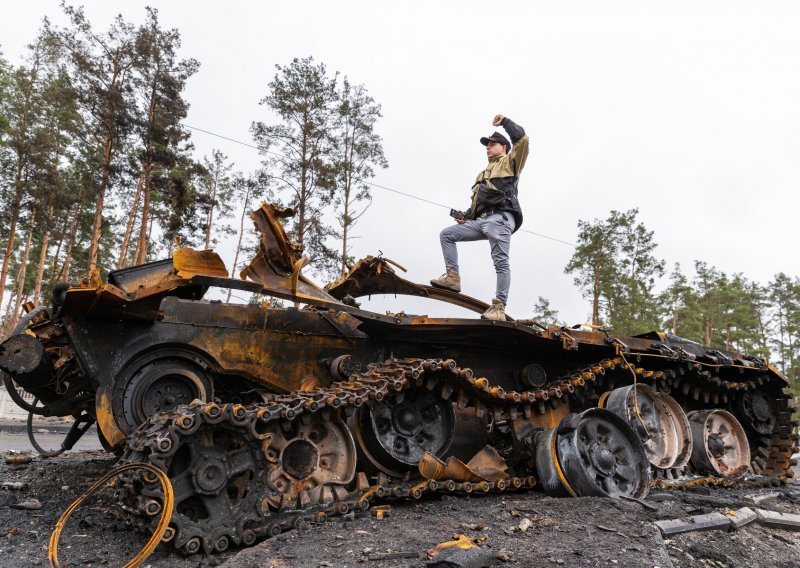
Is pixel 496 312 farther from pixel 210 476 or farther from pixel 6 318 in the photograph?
pixel 6 318

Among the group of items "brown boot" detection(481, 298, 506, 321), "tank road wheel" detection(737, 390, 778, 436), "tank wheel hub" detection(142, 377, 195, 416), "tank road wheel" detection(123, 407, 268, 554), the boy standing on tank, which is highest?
the boy standing on tank

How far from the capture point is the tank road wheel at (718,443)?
8227 millimetres

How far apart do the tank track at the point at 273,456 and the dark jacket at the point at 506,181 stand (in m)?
2.26

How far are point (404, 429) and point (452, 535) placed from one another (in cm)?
176

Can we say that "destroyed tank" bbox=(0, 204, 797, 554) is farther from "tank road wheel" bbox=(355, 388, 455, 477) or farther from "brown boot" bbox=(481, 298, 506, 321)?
"brown boot" bbox=(481, 298, 506, 321)

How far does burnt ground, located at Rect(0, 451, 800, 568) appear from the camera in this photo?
12.3ft

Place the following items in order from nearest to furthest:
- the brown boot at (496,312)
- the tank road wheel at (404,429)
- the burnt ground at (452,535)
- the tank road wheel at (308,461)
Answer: the burnt ground at (452,535)
the tank road wheel at (308,461)
the tank road wheel at (404,429)
the brown boot at (496,312)

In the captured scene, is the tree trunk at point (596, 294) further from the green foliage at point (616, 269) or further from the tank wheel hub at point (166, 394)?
the tank wheel hub at point (166, 394)

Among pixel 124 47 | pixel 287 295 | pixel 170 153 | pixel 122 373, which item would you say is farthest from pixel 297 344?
pixel 124 47

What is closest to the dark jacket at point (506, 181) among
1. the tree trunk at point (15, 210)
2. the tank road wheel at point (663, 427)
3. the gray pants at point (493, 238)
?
the gray pants at point (493, 238)

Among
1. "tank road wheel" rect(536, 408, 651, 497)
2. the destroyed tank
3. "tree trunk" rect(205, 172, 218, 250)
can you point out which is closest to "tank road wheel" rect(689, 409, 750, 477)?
the destroyed tank

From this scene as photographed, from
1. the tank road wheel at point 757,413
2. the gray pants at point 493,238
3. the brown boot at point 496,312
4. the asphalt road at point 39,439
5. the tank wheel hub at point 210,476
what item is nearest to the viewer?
the tank wheel hub at point 210,476

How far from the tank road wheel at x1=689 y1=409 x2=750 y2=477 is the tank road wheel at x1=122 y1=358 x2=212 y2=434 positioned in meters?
6.72

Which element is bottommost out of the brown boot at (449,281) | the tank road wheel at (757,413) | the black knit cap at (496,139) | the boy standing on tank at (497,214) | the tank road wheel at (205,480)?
the tank road wheel at (205,480)
